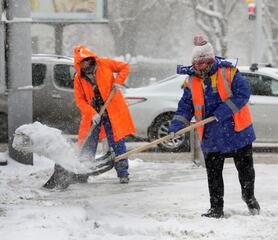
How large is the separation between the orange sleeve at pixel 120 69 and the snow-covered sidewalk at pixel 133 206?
129cm

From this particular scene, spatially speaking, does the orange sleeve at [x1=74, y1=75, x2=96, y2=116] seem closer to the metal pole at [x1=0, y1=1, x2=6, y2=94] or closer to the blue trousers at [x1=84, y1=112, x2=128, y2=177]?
the blue trousers at [x1=84, y1=112, x2=128, y2=177]

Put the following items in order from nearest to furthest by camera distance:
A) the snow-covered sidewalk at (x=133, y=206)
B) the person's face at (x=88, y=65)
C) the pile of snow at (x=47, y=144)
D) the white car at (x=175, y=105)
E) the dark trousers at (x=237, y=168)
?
the snow-covered sidewalk at (x=133, y=206)
the dark trousers at (x=237, y=168)
the pile of snow at (x=47, y=144)
the person's face at (x=88, y=65)
the white car at (x=175, y=105)

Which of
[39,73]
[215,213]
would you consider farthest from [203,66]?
[39,73]

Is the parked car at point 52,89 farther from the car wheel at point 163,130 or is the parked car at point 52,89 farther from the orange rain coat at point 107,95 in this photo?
the orange rain coat at point 107,95

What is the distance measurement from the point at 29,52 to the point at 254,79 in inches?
177

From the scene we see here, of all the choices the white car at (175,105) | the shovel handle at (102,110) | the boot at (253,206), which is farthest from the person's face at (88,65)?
the white car at (175,105)

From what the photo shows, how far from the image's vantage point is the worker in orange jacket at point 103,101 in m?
9.52

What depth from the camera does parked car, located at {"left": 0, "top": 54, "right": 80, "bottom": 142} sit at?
1520cm

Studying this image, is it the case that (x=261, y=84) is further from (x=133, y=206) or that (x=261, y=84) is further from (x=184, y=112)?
(x=184, y=112)

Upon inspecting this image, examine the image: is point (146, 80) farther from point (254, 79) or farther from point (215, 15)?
point (254, 79)

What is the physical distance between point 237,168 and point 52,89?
833 centimetres

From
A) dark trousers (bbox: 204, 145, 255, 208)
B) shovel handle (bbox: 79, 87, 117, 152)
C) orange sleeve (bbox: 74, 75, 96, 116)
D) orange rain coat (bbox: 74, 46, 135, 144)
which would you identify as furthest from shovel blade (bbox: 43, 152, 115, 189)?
dark trousers (bbox: 204, 145, 255, 208)

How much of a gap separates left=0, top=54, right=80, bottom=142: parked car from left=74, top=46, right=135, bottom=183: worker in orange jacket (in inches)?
223

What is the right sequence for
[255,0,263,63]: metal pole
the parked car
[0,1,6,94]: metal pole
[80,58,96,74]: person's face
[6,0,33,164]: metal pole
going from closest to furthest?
[80,58,96,74]: person's face → [0,1,6,94]: metal pole → [6,0,33,164]: metal pole → the parked car → [255,0,263,63]: metal pole
